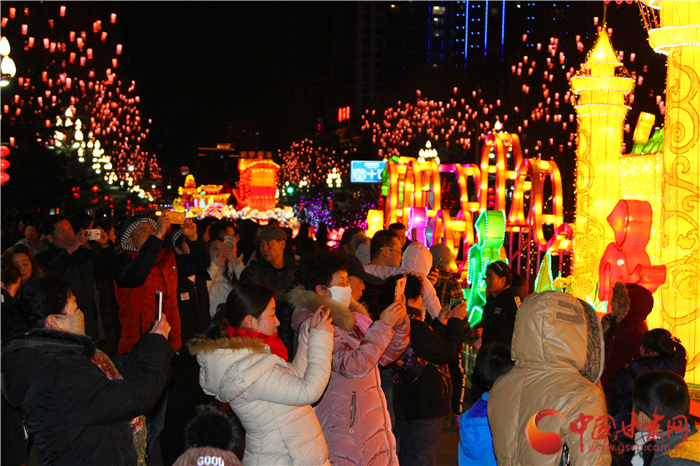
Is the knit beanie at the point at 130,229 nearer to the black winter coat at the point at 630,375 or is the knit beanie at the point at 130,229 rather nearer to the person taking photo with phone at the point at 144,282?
the person taking photo with phone at the point at 144,282

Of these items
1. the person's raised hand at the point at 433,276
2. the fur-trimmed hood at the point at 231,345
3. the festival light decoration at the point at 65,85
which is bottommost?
the person's raised hand at the point at 433,276

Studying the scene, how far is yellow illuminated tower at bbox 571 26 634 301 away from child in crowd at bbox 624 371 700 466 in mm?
6480

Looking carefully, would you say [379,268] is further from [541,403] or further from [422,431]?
[541,403]

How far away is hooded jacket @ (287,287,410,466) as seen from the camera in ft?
12.8

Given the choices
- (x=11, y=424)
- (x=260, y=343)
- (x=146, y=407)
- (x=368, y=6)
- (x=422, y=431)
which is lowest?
(x=422, y=431)

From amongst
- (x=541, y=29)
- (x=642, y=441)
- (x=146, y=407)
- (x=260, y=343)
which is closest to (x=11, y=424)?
(x=146, y=407)

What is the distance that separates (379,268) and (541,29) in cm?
2827

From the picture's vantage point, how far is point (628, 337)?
216 inches

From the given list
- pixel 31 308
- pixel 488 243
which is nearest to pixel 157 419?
pixel 31 308

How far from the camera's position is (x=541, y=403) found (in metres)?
3.01

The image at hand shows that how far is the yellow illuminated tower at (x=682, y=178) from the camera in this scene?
7.40m

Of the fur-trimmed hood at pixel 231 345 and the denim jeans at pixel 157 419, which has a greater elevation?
the fur-trimmed hood at pixel 231 345

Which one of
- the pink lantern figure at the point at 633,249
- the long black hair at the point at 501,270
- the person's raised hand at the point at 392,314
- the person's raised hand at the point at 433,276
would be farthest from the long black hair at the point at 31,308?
the pink lantern figure at the point at 633,249

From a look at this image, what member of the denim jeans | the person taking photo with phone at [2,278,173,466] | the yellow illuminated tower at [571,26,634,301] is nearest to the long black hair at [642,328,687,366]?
the person taking photo with phone at [2,278,173,466]
